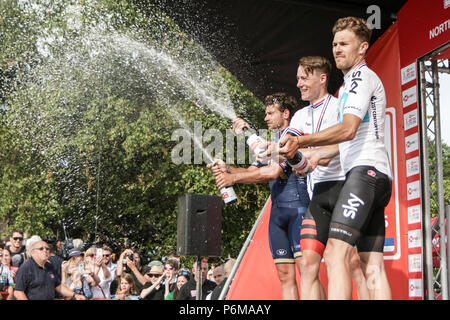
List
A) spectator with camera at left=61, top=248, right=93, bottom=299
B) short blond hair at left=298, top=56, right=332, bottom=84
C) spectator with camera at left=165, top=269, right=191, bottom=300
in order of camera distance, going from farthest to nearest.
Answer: spectator with camera at left=61, top=248, right=93, bottom=299 → spectator with camera at left=165, top=269, right=191, bottom=300 → short blond hair at left=298, top=56, right=332, bottom=84

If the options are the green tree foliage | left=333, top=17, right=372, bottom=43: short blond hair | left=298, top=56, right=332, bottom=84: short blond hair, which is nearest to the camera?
left=333, top=17, right=372, bottom=43: short blond hair

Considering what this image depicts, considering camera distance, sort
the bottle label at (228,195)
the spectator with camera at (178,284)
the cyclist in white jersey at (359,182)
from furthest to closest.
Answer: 1. the spectator with camera at (178,284)
2. the bottle label at (228,195)
3. the cyclist in white jersey at (359,182)

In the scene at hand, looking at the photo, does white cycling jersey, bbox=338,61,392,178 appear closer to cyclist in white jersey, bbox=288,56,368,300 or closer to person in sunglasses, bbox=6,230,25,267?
cyclist in white jersey, bbox=288,56,368,300

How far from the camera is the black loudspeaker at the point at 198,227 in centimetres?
504

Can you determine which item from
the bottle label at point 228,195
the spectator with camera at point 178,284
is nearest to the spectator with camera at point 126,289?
the spectator with camera at point 178,284

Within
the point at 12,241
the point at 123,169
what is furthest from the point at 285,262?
the point at 123,169

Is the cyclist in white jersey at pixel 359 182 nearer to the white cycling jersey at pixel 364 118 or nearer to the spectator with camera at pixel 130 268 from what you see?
the white cycling jersey at pixel 364 118

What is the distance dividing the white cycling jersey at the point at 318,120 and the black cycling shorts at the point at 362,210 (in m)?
0.52

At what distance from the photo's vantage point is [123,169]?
1231 centimetres

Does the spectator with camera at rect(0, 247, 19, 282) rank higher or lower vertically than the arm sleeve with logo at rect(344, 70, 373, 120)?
lower

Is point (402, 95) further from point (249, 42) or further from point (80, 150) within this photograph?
point (80, 150)

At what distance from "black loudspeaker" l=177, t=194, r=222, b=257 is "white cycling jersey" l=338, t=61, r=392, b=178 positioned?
1.94 metres

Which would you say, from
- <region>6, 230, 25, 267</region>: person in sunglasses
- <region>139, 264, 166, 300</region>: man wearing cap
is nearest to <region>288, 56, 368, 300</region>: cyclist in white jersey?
<region>139, 264, 166, 300</region>: man wearing cap

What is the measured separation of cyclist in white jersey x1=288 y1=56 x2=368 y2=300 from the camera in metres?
3.62
